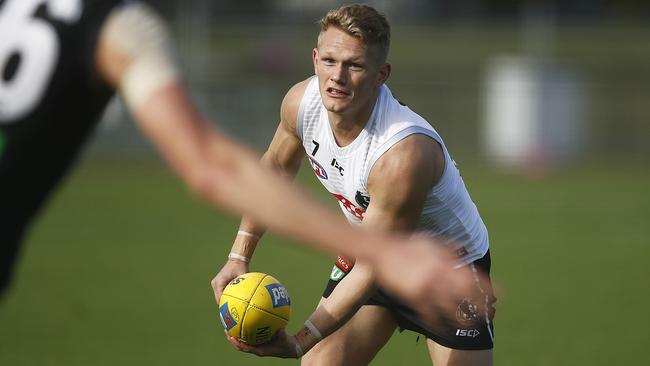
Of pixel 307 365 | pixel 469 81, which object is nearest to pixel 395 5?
pixel 469 81

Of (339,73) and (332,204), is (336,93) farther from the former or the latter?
(332,204)

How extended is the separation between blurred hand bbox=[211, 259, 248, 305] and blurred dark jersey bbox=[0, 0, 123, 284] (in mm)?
2822

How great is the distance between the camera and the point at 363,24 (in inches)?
189

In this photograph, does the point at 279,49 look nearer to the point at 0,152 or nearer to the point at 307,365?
the point at 307,365

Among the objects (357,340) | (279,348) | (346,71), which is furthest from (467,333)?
(346,71)

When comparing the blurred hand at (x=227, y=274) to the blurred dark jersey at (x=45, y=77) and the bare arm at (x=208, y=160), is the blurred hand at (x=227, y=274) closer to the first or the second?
the blurred dark jersey at (x=45, y=77)

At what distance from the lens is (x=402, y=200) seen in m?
4.80

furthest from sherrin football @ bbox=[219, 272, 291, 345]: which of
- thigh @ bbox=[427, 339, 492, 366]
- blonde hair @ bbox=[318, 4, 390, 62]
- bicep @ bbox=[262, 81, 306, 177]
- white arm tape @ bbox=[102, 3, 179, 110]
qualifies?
white arm tape @ bbox=[102, 3, 179, 110]

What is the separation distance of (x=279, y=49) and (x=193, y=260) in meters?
19.9

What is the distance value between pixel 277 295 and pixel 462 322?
0.98 m

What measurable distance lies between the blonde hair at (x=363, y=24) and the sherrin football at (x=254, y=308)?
1.26 meters

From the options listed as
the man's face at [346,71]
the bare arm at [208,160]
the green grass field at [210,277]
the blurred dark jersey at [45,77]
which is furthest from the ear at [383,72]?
the green grass field at [210,277]

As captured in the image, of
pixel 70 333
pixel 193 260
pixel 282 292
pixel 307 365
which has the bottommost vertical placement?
pixel 193 260

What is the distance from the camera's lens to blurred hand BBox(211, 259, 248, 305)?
541 cm
